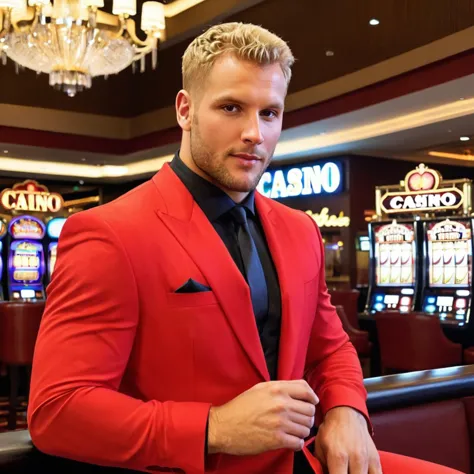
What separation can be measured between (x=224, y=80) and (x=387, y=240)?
5237mm

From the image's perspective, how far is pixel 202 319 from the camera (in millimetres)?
891

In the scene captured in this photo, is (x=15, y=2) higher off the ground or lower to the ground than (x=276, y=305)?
higher

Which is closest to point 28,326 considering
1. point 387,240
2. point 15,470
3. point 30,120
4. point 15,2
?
point 15,2

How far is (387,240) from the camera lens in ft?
19.6

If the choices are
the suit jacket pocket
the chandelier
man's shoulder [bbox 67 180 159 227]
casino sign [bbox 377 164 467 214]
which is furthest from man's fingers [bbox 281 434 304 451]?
casino sign [bbox 377 164 467 214]

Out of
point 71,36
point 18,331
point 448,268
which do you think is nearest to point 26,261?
point 18,331

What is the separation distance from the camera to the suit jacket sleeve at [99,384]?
82cm

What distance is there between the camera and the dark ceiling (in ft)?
17.8

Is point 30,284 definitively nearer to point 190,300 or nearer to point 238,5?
point 238,5

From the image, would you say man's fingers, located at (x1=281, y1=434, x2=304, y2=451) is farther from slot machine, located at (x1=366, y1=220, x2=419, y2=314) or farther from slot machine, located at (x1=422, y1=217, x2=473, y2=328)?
slot machine, located at (x1=366, y1=220, x2=419, y2=314)

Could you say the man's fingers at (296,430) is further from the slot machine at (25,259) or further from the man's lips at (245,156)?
the slot machine at (25,259)

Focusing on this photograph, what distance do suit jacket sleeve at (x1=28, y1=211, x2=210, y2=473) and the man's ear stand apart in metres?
0.23

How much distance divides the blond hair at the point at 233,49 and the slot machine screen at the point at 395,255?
5.05 metres

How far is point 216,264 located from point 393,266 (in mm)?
5226
